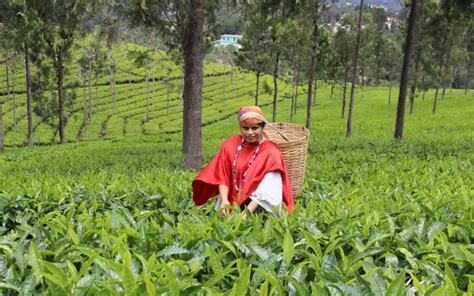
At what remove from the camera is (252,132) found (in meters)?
4.07

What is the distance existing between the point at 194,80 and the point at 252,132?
6.23 m

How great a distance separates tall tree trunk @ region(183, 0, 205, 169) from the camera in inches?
388

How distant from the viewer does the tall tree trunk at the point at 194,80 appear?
32.3 ft

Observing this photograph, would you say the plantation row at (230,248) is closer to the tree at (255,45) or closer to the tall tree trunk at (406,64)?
the tall tree trunk at (406,64)

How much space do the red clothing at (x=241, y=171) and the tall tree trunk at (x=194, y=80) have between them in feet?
19.4

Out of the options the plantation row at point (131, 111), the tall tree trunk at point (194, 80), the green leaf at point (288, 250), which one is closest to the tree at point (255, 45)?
the plantation row at point (131, 111)

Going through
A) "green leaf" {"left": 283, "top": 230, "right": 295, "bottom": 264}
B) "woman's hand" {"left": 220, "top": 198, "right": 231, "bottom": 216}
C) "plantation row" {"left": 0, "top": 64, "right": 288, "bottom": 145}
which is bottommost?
"plantation row" {"left": 0, "top": 64, "right": 288, "bottom": 145}

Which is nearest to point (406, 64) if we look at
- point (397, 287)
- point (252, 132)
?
point (252, 132)

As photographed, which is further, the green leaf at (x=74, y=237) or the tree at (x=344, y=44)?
the tree at (x=344, y=44)

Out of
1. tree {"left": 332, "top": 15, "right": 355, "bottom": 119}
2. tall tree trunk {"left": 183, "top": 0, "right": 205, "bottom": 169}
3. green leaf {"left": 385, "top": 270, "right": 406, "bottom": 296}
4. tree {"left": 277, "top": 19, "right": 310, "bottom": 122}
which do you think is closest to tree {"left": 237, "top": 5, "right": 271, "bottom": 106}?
tree {"left": 277, "top": 19, "right": 310, "bottom": 122}

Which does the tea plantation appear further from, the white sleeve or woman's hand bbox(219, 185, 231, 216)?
the white sleeve

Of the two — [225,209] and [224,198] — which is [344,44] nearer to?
[224,198]

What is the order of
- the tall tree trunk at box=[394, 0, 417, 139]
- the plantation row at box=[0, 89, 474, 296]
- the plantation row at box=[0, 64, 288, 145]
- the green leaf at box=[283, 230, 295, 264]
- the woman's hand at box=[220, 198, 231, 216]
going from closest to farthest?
the plantation row at box=[0, 89, 474, 296], the green leaf at box=[283, 230, 295, 264], the woman's hand at box=[220, 198, 231, 216], the tall tree trunk at box=[394, 0, 417, 139], the plantation row at box=[0, 64, 288, 145]

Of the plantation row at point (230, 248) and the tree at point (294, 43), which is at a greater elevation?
the tree at point (294, 43)
